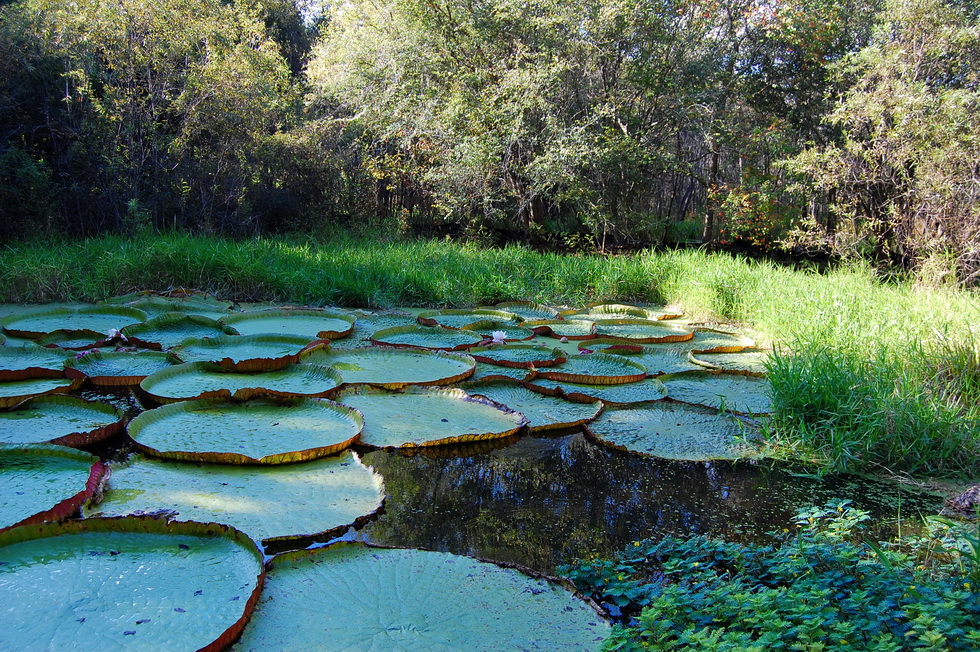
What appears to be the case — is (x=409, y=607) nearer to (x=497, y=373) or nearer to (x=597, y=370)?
(x=497, y=373)

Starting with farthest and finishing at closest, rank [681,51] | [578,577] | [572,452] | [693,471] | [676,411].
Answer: [681,51] → [676,411] → [572,452] → [693,471] → [578,577]

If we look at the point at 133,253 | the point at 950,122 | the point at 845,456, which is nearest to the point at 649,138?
the point at 950,122

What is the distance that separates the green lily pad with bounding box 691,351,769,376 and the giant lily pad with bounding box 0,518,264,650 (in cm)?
328

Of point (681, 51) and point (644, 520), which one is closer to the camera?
point (644, 520)

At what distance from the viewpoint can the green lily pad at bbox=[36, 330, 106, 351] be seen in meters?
4.10

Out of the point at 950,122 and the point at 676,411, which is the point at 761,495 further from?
the point at 950,122

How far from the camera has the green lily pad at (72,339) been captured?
4.10 m

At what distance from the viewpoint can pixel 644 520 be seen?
2.38 m

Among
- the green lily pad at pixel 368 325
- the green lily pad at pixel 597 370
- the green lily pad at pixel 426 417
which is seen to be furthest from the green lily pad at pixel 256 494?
the green lily pad at pixel 368 325

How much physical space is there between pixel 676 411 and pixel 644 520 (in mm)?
1195

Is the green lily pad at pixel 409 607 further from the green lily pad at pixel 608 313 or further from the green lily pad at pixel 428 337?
the green lily pad at pixel 608 313

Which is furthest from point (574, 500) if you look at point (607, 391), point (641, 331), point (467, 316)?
point (467, 316)

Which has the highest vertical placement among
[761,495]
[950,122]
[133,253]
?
[950,122]

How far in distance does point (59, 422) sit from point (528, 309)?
4077 millimetres
